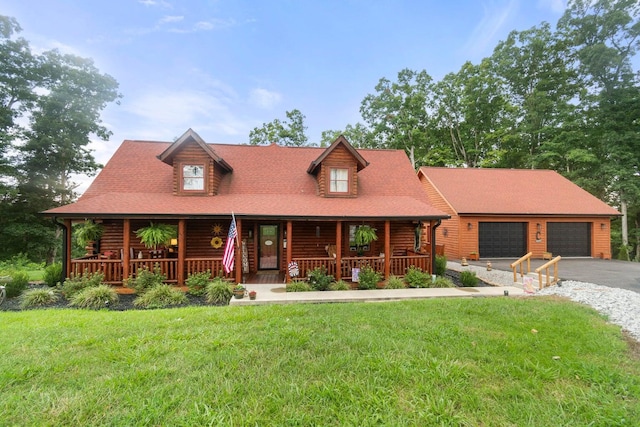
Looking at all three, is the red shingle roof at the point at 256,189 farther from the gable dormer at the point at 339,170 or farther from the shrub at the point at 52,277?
the shrub at the point at 52,277

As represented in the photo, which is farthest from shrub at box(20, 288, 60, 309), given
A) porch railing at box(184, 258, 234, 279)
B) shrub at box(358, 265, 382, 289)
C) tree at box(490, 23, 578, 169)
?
tree at box(490, 23, 578, 169)

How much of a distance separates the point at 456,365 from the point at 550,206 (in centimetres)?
1792

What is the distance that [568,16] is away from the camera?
2309 cm

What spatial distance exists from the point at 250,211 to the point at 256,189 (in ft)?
7.80

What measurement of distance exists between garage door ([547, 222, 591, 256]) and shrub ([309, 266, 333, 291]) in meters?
15.5

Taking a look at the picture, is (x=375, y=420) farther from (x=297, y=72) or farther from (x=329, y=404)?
(x=297, y=72)

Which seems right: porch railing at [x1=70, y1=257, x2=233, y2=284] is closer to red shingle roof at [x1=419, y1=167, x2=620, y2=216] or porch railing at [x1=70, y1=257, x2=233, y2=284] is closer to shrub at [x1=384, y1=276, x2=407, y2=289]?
shrub at [x1=384, y1=276, x2=407, y2=289]

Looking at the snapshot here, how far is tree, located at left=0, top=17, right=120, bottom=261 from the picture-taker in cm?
1847

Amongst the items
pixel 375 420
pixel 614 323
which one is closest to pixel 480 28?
pixel 614 323

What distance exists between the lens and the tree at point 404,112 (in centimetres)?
2830

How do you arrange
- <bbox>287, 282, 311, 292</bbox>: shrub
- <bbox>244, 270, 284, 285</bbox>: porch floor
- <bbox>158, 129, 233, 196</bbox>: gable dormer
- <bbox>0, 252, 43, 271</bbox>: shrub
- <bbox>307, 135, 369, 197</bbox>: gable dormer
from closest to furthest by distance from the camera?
<bbox>287, 282, 311, 292</bbox>: shrub, <bbox>244, 270, 284, 285</bbox>: porch floor, <bbox>158, 129, 233, 196</bbox>: gable dormer, <bbox>307, 135, 369, 197</bbox>: gable dormer, <bbox>0, 252, 43, 271</bbox>: shrub

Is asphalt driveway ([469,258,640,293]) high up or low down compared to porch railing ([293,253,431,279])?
down

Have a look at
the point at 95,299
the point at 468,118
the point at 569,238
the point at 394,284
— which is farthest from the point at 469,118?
the point at 95,299

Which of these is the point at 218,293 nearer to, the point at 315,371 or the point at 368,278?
the point at 368,278
